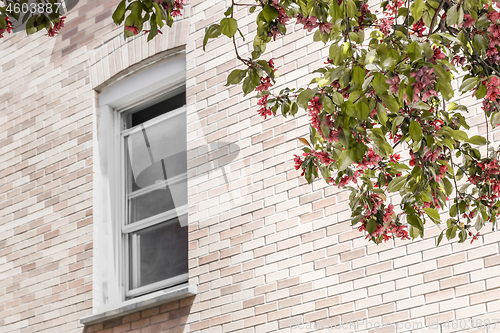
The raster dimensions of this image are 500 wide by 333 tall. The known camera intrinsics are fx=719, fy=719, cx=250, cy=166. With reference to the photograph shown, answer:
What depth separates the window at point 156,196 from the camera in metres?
6.14

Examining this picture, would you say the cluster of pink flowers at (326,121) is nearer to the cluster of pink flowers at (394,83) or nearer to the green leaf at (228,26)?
the cluster of pink flowers at (394,83)

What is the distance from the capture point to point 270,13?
2.88 meters

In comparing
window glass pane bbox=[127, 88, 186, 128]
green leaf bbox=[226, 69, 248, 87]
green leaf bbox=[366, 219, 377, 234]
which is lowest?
green leaf bbox=[366, 219, 377, 234]

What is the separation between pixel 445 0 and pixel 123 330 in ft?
13.4

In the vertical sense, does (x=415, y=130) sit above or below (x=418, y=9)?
below

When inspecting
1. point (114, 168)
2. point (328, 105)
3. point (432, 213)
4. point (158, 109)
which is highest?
point (158, 109)

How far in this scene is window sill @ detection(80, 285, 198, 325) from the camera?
5566mm

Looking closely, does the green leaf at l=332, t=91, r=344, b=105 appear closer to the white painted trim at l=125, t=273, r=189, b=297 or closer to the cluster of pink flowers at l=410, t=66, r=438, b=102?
the cluster of pink flowers at l=410, t=66, r=438, b=102

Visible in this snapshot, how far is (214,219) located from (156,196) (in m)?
0.93

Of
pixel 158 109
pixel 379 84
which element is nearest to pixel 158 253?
pixel 158 109

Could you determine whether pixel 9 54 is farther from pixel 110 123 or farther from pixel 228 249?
pixel 228 249

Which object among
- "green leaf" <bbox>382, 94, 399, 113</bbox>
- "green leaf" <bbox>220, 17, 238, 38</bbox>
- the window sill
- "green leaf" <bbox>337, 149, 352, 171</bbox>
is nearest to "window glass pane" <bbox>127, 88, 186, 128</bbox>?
the window sill

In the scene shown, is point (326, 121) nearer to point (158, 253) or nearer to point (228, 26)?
point (228, 26)

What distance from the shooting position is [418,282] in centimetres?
451
